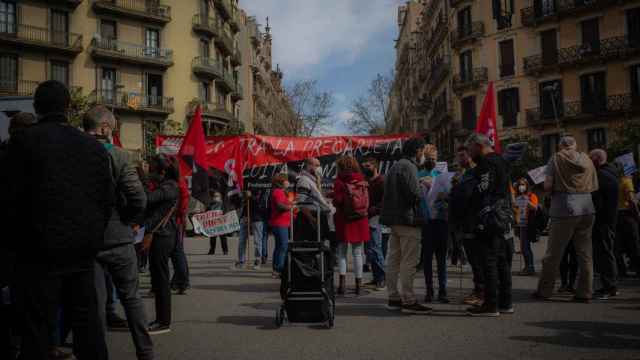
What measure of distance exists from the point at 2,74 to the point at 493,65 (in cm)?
3302

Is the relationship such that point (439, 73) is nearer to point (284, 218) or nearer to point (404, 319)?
point (284, 218)

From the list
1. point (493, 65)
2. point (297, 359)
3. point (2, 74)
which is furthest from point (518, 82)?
point (297, 359)

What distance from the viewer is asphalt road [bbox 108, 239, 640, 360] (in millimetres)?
5227

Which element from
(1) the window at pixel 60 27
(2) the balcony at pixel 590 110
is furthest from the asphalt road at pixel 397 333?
(1) the window at pixel 60 27

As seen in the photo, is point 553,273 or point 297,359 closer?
point 297,359

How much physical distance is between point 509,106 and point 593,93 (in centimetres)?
571

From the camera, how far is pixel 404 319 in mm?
6812

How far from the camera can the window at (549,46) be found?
40.5m

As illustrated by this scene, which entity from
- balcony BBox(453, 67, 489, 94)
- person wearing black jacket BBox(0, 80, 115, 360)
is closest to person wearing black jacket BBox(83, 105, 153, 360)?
person wearing black jacket BBox(0, 80, 115, 360)

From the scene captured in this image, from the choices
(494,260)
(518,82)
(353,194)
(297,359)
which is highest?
(518,82)

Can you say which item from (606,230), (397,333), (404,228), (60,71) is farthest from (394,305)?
(60,71)

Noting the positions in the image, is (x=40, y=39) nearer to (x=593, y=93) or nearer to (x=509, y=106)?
(x=509, y=106)

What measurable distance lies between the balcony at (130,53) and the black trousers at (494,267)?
1528 inches

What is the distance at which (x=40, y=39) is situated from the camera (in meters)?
39.0
